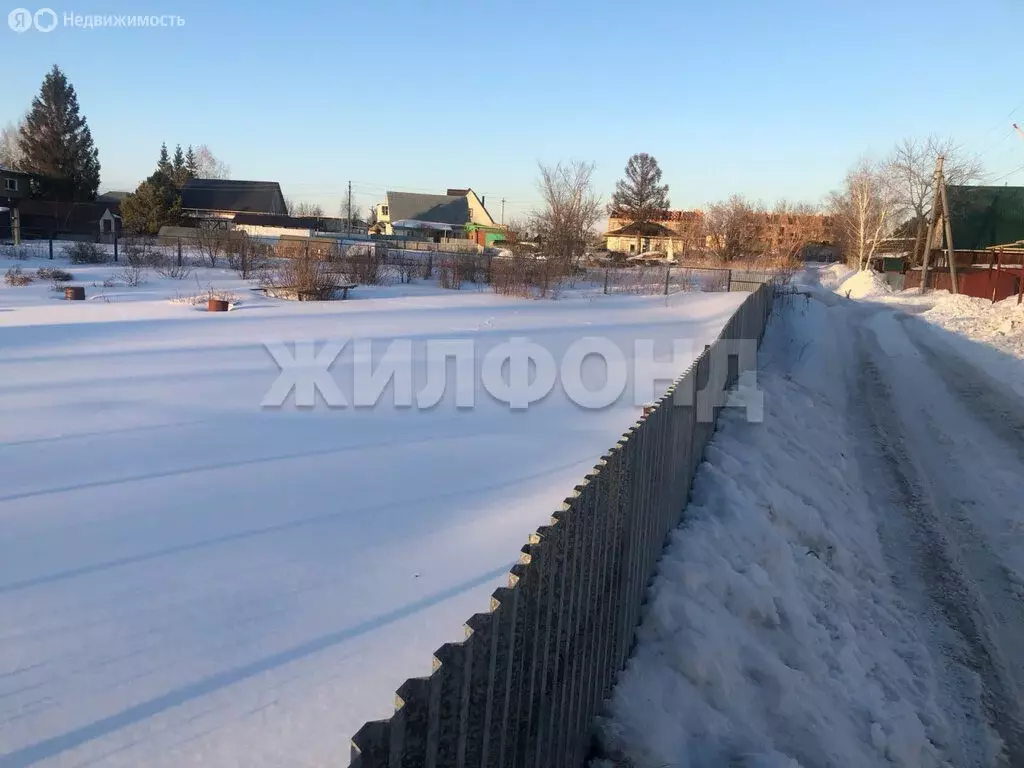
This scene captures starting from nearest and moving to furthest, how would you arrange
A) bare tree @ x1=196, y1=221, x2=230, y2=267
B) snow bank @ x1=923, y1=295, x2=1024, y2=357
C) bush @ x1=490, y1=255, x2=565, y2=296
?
1. snow bank @ x1=923, y1=295, x2=1024, y2=357
2. bush @ x1=490, y1=255, x2=565, y2=296
3. bare tree @ x1=196, y1=221, x2=230, y2=267

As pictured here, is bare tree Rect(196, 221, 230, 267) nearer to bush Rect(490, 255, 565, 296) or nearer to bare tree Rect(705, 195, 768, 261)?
bush Rect(490, 255, 565, 296)

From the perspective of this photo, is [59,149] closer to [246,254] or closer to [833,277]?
[246,254]

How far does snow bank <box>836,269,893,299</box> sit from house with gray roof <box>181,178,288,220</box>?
1972 inches

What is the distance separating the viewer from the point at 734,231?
5016 cm

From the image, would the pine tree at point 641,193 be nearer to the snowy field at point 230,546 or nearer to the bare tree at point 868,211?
the bare tree at point 868,211

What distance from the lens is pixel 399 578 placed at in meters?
4.13

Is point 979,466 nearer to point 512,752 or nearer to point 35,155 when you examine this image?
point 512,752

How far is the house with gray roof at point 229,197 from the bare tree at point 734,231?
4098 cm

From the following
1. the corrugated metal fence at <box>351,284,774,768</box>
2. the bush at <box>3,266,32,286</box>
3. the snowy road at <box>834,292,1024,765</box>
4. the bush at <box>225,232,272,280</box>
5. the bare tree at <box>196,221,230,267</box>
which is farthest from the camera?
the bare tree at <box>196,221,230,267</box>

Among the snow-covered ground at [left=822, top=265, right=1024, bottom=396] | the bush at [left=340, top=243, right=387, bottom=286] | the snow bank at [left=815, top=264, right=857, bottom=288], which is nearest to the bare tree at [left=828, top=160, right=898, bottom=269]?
the snow bank at [left=815, top=264, right=857, bottom=288]

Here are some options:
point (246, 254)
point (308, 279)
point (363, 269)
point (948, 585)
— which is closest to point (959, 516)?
point (948, 585)

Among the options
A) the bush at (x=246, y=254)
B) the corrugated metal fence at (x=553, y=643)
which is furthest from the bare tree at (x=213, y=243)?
the corrugated metal fence at (x=553, y=643)

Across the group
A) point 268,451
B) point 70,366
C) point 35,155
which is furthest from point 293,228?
point 268,451

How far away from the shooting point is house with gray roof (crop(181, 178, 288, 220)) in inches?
2564
